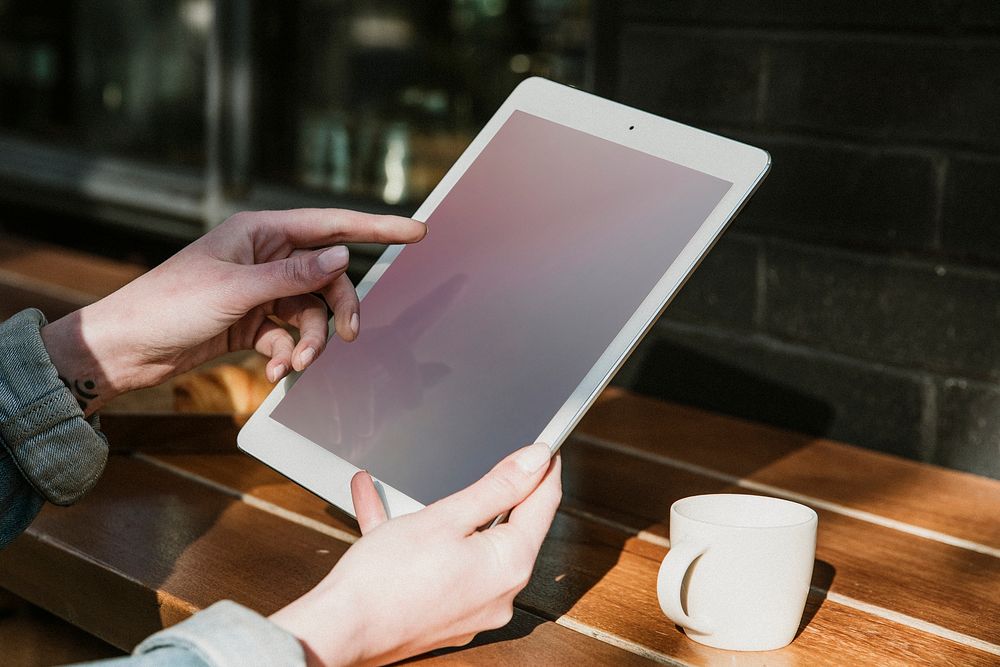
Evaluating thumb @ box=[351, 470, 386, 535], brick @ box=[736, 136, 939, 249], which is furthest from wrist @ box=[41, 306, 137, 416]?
brick @ box=[736, 136, 939, 249]

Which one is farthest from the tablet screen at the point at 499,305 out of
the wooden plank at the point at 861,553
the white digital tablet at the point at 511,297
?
the wooden plank at the point at 861,553

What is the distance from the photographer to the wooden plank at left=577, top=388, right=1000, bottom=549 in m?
1.12

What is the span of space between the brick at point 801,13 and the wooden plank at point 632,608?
0.65m

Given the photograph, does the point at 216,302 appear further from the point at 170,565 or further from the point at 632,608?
the point at 632,608

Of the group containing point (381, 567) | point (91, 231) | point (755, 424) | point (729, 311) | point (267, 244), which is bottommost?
point (91, 231)

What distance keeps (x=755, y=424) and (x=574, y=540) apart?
1.60 feet

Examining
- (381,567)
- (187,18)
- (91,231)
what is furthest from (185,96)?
(381,567)

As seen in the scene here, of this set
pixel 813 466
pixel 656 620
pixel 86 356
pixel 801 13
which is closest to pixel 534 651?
pixel 656 620

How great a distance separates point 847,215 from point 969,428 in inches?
10.7

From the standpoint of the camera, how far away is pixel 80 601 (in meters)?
0.95

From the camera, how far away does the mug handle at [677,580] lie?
2.50 feet

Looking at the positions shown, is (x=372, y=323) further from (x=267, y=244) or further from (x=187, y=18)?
(x=187, y=18)

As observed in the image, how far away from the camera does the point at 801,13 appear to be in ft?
4.39

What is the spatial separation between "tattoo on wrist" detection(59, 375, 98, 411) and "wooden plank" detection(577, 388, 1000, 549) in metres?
0.58
